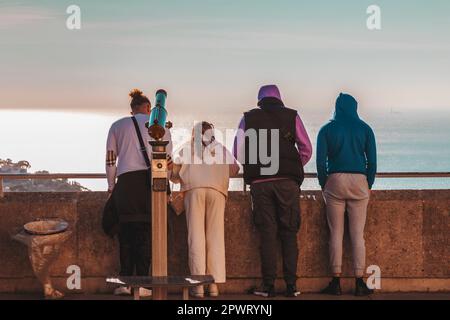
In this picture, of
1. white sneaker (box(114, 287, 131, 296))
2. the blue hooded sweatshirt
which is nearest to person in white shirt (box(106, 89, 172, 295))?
white sneaker (box(114, 287, 131, 296))

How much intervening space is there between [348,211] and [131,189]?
206 centimetres

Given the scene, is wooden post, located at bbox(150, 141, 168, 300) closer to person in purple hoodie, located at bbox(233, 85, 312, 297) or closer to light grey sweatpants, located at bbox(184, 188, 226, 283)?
light grey sweatpants, located at bbox(184, 188, 226, 283)

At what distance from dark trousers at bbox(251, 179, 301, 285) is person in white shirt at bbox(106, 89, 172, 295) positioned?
3.38ft

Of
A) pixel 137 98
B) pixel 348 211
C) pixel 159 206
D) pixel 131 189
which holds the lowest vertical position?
pixel 348 211

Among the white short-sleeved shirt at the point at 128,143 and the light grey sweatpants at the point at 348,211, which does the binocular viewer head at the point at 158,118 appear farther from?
the light grey sweatpants at the point at 348,211

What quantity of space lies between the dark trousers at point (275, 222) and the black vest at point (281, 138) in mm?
96

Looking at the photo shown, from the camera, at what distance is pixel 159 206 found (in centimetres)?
954

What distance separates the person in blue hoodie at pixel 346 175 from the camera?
10836 mm

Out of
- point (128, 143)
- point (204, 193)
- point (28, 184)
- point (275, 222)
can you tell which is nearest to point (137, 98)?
point (128, 143)

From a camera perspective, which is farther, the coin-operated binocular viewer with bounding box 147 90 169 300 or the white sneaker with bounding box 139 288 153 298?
the white sneaker with bounding box 139 288 153 298

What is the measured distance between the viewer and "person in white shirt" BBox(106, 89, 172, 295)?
419 inches

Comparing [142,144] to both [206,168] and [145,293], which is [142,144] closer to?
[206,168]

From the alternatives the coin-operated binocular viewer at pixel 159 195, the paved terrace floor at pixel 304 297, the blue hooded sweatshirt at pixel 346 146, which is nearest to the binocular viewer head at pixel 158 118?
the coin-operated binocular viewer at pixel 159 195
